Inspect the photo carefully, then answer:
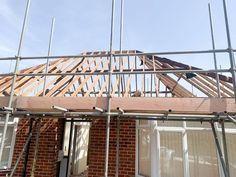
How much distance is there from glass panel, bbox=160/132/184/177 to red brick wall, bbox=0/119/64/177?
142 inches

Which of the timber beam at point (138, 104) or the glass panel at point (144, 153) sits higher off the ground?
the timber beam at point (138, 104)

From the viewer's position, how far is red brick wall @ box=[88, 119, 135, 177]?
6184 mm

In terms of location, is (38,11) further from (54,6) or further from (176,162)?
(176,162)

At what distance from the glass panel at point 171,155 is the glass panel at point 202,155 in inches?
11.4

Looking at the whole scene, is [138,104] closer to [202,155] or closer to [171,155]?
[171,155]

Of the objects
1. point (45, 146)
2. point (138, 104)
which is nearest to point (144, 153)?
point (138, 104)

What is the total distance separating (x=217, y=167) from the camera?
18.3 feet

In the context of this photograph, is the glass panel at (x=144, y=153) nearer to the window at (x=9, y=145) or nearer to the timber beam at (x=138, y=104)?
the timber beam at (x=138, y=104)

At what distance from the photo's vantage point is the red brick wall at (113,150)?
6184mm

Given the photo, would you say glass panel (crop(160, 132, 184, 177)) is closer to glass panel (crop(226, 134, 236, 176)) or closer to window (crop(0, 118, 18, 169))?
glass panel (crop(226, 134, 236, 176))

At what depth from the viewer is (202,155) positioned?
5695 mm

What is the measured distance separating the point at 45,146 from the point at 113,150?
240cm

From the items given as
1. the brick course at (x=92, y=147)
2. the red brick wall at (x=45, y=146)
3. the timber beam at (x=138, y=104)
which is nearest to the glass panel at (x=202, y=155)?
the brick course at (x=92, y=147)

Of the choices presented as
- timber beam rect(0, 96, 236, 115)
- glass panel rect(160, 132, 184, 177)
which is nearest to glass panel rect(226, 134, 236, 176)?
glass panel rect(160, 132, 184, 177)
